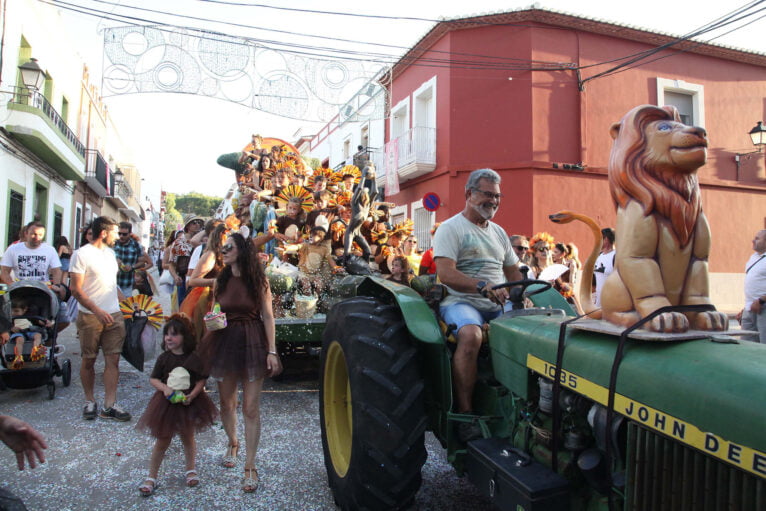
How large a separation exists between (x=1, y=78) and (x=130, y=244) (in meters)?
7.05

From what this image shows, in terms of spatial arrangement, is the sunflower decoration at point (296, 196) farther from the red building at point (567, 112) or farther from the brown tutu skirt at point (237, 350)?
the red building at point (567, 112)

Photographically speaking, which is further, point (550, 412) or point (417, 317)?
point (417, 317)

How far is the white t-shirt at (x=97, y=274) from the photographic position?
14.8 ft

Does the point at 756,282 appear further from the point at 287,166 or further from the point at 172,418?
the point at 287,166

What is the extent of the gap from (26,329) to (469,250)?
4.62 meters

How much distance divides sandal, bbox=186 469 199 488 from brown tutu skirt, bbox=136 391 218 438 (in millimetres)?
248

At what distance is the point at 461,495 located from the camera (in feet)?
10.1

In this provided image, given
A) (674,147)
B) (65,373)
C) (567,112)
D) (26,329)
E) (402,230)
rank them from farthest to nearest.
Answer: (567,112) < (402,230) < (65,373) < (26,329) < (674,147)

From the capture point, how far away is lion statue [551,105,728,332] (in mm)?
1889

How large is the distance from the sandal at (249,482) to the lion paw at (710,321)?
2.57 metres

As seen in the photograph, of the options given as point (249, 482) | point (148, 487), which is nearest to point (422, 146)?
point (249, 482)

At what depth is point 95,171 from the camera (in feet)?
68.2

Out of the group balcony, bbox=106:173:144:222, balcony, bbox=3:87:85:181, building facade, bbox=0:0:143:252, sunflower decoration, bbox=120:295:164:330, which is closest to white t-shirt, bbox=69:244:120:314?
sunflower decoration, bbox=120:295:164:330

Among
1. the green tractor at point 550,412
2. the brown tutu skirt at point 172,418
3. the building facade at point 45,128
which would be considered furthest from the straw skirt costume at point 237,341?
the building facade at point 45,128
